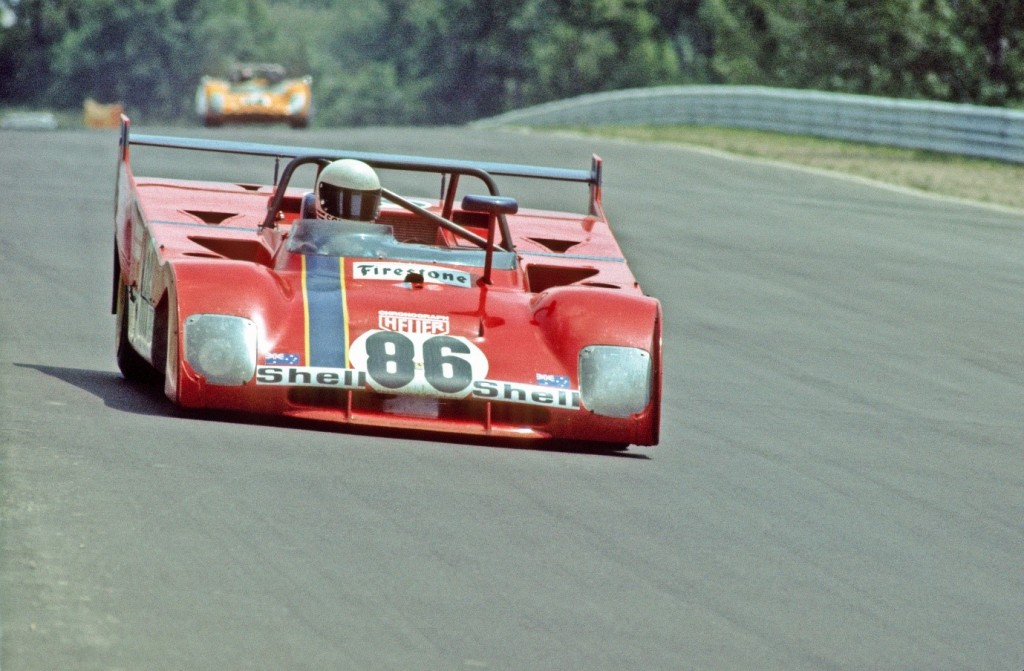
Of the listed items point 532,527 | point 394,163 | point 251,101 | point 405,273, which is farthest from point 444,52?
point 532,527

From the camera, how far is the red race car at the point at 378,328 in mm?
6633

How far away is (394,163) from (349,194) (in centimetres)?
53

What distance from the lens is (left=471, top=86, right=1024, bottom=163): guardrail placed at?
79.0 feet

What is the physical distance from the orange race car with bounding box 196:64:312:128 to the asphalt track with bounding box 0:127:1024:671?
21.4 meters

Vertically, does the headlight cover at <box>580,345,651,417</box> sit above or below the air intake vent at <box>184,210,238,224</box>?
below

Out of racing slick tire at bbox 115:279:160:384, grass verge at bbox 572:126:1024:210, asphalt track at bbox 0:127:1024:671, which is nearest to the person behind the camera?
asphalt track at bbox 0:127:1024:671

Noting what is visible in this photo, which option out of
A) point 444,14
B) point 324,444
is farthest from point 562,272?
point 444,14

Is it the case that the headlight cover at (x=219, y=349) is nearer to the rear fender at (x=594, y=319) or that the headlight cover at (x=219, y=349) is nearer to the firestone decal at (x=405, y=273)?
the firestone decal at (x=405, y=273)

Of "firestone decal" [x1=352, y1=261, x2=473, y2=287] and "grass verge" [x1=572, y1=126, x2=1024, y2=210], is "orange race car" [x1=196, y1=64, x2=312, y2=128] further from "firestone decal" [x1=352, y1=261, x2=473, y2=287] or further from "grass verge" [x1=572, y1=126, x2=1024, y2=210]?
"firestone decal" [x1=352, y1=261, x2=473, y2=287]

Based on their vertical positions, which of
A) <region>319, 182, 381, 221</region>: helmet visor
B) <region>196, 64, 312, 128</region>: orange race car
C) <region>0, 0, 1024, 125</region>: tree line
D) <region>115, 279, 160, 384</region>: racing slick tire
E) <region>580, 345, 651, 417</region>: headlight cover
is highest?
<region>319, 182, 381, 221</region>: helmet visor

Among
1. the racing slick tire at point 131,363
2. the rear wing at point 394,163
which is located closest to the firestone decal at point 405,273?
the rear wing at point 394,163

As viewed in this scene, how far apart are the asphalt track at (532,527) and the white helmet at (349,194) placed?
116 centimetres

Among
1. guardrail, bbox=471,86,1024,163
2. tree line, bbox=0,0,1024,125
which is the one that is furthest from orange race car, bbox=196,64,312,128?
tree line, bbox=0,0,1024,125

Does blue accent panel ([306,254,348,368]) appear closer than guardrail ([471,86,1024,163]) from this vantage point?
Yes
